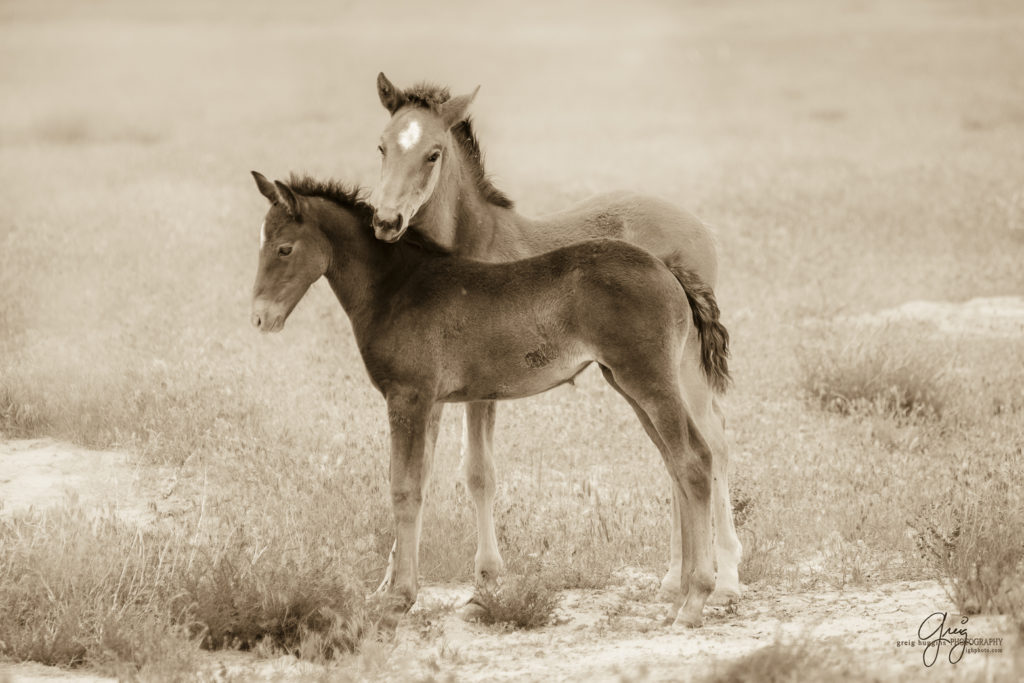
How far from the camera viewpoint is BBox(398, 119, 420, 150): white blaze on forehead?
709 centimetres

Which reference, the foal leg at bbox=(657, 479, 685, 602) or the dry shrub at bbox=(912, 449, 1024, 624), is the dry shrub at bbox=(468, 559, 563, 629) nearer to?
the foal leg at bbox=(657, 479, 685, 602)

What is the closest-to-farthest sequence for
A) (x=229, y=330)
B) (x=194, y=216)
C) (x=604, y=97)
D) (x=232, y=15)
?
(x=229, y=330) → (x=194, y=216) → (x=604, y=97) → (x=232, y=15)

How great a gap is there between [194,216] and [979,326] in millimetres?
10305

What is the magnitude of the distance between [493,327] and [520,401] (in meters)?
4.14

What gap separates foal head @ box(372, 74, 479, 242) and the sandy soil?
222 cm

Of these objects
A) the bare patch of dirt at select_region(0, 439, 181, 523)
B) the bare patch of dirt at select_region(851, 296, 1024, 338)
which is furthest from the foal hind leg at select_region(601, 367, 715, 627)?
the bare patch of dirt at select_region(851, 296, 1024, 338)

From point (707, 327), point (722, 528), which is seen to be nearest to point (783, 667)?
point (707, 327)

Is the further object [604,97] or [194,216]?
[604,97]

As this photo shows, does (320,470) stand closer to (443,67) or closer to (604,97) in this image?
(604,97)

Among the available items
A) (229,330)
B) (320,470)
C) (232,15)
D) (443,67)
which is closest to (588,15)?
(232,15)

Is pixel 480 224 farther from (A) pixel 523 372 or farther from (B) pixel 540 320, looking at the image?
(A) pixel 523 372

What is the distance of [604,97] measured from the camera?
112 ft

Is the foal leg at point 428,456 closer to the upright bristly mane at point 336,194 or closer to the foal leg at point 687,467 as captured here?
the foal leg at point 687,467

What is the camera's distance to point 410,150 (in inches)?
278
